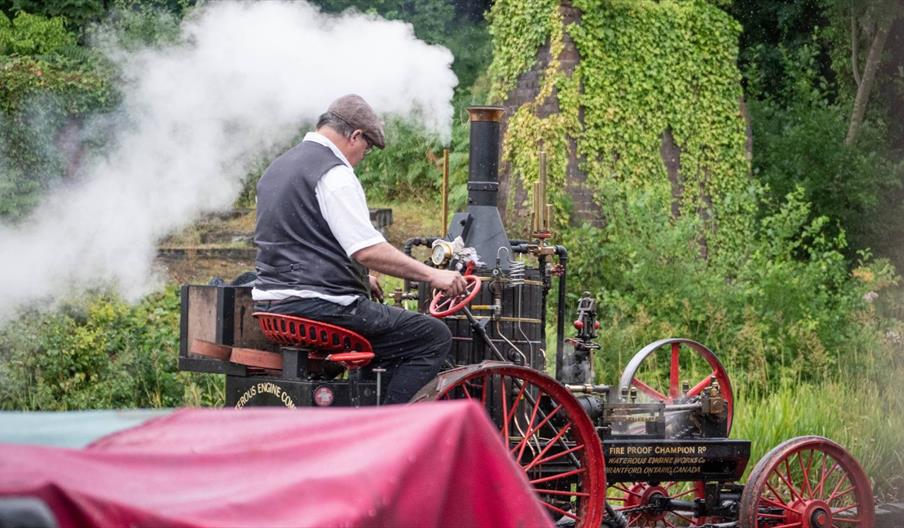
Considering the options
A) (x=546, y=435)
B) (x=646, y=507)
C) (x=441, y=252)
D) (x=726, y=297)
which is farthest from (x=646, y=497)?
(x=726, y=297)

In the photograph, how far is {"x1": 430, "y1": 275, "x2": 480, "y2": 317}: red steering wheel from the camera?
5.78m

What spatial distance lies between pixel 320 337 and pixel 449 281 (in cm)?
61

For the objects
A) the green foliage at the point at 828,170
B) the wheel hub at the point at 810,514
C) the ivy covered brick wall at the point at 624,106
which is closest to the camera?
the wheel hub at the point at 810,514

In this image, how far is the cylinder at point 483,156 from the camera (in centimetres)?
663

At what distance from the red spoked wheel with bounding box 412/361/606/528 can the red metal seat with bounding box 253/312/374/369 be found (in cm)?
32

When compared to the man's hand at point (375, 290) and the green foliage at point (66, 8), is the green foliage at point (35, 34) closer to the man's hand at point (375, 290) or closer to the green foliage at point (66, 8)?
the green foliage at point (66, 8)

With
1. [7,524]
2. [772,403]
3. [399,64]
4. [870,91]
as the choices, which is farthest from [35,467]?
[870,91]

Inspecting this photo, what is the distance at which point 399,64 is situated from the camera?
35.6ft

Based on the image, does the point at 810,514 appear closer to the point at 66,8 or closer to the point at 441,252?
the point at 441,252

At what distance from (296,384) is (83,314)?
5.49 m

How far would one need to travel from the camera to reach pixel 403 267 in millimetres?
5633

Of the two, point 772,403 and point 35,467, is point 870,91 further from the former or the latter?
point 35,467

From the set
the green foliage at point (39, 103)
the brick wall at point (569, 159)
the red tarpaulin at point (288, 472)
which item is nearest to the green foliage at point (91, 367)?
the green foliage at point (39, 103)

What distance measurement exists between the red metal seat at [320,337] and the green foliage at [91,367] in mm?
4233
